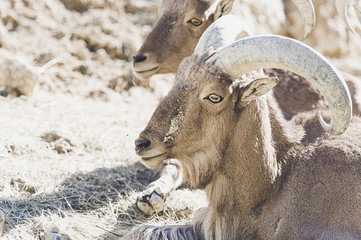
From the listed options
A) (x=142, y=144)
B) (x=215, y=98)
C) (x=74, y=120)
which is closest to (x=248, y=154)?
(x=215, y=98)

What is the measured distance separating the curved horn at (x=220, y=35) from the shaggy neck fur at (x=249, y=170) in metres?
0.59

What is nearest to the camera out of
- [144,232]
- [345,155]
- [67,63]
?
[345,155]

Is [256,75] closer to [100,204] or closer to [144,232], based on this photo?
[144,232]

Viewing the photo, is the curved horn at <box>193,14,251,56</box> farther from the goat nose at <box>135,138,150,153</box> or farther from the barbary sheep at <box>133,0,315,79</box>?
the barbary sheep at <box>133,0,315,79</box>

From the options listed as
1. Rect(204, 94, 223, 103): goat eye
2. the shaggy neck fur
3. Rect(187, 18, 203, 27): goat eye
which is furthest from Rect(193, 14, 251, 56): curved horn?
Rect(187, 18, 203, 27): goat eye

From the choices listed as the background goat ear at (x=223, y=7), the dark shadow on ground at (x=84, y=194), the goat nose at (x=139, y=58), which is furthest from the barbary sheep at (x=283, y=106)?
the goat nose at (x=139, y=58)

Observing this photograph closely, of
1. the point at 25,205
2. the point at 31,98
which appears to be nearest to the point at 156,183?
the point at 25,205

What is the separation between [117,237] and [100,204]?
736mm

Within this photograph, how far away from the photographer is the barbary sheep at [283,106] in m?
5.92

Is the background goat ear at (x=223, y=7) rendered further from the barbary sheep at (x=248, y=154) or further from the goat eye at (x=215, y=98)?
the goat eye at (x=215, y=98)

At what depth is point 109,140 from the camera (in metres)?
7.76

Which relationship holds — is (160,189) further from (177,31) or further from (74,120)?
(74,120)

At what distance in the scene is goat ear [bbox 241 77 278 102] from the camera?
424 cm

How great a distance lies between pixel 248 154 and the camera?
4.50 m
